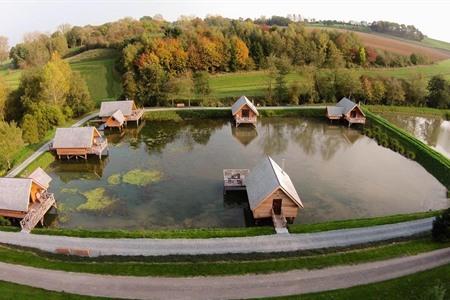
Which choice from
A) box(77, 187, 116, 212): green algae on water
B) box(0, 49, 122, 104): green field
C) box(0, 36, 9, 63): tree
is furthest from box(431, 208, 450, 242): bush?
box(0, 36, 9, 63): tree

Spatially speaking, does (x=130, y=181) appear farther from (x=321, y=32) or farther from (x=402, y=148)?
(x=321, y=32)

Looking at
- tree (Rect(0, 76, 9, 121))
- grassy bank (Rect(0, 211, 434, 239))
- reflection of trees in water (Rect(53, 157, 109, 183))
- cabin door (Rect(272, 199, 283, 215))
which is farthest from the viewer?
tree (Rect(0, 76, 9, 121))

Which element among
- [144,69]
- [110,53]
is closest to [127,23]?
[110,53]

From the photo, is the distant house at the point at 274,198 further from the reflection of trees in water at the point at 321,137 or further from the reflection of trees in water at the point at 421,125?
the reflection of trees in water at the point at 421,125

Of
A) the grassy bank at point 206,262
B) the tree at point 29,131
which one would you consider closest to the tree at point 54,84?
the tree at point 29,131

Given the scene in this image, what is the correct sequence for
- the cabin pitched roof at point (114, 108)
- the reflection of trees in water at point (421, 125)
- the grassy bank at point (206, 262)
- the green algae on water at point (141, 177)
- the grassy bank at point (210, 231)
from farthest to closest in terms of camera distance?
the cabin pitched roof at point (114, 108) → the reflection of trees in water at point (421, 125) → the green algae on water at point (141, 177) → the grassy bank at point (210, 231) → the grassy bank at point (206, 262)

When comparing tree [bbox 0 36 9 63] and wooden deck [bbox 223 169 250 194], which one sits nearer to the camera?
wooden deck [bbox 223 169 250 194]

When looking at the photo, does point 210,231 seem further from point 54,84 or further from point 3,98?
point 3,98

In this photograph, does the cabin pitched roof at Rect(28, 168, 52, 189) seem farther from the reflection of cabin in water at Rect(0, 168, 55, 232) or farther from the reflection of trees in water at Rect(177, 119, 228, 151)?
the reflection of trees in water at Rect(177, 119, 228, 151)
